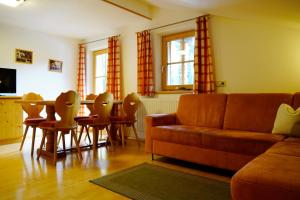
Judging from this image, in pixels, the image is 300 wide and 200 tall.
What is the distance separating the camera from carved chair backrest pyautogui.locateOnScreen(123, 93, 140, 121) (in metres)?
3.86

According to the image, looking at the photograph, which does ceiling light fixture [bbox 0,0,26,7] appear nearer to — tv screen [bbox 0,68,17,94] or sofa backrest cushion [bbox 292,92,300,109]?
tv screen [bbox 0,68,17,94]

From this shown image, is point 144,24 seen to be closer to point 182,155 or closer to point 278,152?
point 182,155

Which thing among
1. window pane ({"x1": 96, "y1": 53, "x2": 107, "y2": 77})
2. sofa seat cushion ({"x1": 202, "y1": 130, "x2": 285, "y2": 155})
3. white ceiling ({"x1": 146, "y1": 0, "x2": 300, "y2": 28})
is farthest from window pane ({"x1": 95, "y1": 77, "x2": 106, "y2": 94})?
sofa seat cushion ({"x1": 202, "y1": 130, "x2": 285, "y2": 155})

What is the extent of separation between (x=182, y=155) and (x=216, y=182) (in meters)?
0.58

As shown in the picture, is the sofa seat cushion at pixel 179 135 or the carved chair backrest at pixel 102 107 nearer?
the sofa seat cushion at pixel 179 135

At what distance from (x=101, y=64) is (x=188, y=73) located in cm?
260

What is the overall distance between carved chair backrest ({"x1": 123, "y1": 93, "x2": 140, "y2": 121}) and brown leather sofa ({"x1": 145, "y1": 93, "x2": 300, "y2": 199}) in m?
0.86

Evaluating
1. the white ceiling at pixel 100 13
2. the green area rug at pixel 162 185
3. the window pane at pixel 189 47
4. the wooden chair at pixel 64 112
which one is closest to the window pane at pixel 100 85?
the white ceiling at pixel 100 13

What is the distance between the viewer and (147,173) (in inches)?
98.2

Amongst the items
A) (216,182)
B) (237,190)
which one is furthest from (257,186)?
(216,182)

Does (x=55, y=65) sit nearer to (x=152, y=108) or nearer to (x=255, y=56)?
(x=152, y=108)

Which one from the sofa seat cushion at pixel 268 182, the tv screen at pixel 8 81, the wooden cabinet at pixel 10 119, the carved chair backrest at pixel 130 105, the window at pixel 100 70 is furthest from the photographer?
the window at pixel 100 70

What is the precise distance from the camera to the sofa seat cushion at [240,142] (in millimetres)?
2141

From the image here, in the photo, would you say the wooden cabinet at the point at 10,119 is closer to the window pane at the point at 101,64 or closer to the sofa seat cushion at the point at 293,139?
the window pane at the point at 101,64
